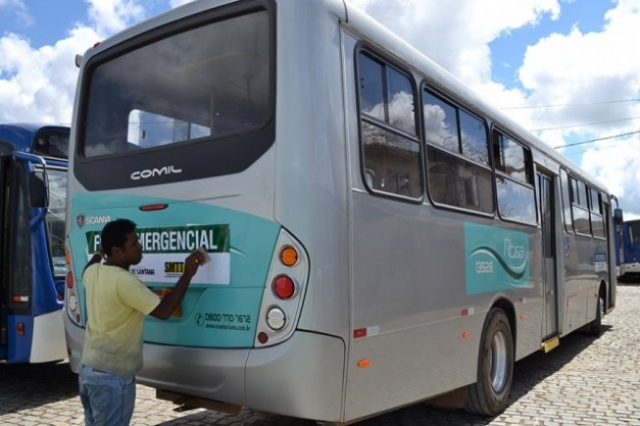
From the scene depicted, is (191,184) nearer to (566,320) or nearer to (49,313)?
(49,313)

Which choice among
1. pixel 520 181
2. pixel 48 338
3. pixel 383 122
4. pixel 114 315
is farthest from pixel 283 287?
pixel 520 181

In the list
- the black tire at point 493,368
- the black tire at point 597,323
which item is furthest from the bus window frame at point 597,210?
the black tire at point 493,368

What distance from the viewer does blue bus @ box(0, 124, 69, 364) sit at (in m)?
5.81

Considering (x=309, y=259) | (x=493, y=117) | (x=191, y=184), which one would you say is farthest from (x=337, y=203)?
(x=493, y=117)

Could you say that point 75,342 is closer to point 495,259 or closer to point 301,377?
point 301,377

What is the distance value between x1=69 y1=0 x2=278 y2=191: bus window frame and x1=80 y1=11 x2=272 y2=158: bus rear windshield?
0.03 metres

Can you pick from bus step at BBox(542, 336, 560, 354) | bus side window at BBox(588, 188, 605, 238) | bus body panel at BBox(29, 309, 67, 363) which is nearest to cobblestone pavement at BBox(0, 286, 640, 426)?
bus step at BBox(542, 336, 560, 354)

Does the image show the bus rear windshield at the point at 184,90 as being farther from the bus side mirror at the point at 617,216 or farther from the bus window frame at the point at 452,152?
A: the bus side mirror at the point at 617,216

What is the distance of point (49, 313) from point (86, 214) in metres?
2.00

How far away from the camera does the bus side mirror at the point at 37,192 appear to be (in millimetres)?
5809

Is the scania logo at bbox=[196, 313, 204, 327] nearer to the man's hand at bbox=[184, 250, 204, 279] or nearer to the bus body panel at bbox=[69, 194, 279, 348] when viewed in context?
the bus body panel at bbox=[69, 194, 279, 348]

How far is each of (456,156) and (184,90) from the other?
2.28m

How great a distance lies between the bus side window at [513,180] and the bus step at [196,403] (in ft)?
11.2

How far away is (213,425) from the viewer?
5027mm
